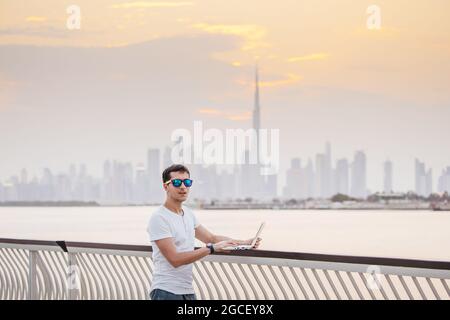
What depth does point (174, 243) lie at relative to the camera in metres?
4.34

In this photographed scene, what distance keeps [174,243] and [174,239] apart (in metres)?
0.02

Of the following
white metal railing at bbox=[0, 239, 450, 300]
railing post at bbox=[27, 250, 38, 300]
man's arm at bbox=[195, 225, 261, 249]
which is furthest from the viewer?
railing post at bbox=[27, 250, 38, 300]

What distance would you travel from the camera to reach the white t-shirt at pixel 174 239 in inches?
169

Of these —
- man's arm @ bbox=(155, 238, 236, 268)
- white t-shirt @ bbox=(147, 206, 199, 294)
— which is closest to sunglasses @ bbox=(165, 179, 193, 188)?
white t-shirt @ bbox=(147, 206, 199, 294)

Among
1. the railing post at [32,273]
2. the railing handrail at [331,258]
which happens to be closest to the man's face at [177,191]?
the railing handrail at [331,258]

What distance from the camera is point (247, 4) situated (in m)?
143

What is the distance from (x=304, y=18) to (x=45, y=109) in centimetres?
4200

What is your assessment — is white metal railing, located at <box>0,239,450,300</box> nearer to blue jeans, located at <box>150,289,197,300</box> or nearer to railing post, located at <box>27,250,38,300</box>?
railing post, located at <box>27,250,38,300</box>

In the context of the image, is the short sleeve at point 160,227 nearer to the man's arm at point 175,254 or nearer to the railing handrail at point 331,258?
the man's arm at point 175,254

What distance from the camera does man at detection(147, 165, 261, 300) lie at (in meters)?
4.29

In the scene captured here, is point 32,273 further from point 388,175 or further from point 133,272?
point 388,175
